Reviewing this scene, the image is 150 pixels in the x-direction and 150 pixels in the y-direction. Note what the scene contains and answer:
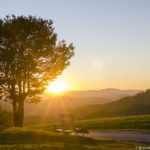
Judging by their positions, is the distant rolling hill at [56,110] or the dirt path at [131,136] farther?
the distant rolling hill at [56,110]

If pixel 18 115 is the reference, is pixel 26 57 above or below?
above

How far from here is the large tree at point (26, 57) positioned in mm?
21608

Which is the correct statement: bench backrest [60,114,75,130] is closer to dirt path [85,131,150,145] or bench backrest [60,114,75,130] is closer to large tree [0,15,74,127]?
dirt path [85,131,150,145]

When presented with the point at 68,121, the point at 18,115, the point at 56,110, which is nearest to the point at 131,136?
the point at 68,121

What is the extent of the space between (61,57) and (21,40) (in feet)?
12.5

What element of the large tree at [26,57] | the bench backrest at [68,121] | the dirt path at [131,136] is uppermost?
the large tree at [26,57]

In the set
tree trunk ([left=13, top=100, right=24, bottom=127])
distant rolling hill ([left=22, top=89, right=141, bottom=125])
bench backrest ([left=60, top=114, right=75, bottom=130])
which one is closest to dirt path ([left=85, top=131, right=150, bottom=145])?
bench backrest ([left=60, top=114, right=75, bottom=130])

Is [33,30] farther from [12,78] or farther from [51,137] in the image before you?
[51,137]

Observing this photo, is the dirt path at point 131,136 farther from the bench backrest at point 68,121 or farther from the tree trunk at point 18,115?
the tree trunk at point 18,115

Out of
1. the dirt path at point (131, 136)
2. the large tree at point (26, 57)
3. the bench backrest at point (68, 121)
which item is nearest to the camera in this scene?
the dirt path at point (131, 136)

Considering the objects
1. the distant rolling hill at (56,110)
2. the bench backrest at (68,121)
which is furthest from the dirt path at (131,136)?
the distant rolling hill at (56,110)

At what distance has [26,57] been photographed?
2127cm

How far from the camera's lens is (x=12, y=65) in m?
22.0

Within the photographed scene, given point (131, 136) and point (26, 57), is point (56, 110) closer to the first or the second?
point (26, 57)
